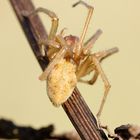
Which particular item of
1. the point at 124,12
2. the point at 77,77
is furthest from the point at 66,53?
the point at 124,12

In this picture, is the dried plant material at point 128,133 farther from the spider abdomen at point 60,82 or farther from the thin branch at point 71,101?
the spider abdomen at point 60,82

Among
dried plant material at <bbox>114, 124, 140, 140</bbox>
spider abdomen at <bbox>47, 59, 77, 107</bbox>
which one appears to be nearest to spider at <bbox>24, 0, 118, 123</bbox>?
spider abdomen at <bbox>47, 59, 77, 107</bbox>

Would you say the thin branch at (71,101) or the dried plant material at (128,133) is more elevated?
the thin branch at (71,101)

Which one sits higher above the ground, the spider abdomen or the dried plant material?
the spider abdomen

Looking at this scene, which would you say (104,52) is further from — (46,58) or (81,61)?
(46,58)

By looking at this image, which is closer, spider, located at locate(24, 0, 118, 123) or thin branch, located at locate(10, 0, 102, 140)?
thin branch, located at locate(10, 0, 102, 140)

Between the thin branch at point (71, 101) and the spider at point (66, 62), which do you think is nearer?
the thin branch at point (71, 101)

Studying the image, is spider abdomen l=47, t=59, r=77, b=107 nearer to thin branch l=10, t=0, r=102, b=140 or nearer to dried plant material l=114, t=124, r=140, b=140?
thin branch l=10, t=0, r=102, b=140

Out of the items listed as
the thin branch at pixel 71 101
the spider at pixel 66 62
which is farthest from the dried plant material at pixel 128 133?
the spider at pixel 66 62
